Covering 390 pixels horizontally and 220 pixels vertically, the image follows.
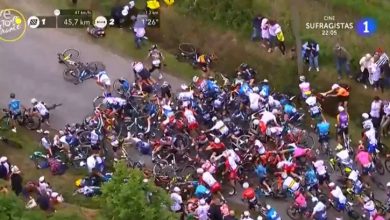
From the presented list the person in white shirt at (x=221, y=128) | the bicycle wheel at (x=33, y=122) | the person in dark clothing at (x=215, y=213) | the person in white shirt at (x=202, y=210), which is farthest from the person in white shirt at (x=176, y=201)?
the bicycle wheel at (x=33, y=122)

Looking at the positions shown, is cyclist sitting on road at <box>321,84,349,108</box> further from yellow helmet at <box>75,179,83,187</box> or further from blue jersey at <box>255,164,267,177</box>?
yellow helmet at <box>75,179,83,187</box>

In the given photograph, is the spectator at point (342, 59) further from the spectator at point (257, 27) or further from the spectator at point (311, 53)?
the spectator at point (257, 27)

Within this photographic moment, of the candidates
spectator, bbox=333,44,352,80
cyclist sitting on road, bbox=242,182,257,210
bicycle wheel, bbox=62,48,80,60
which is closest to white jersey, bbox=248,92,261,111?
cyclist sitting on road, bbox=242,182,257,210

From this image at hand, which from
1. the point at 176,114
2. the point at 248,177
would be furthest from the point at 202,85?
the point at 248,177

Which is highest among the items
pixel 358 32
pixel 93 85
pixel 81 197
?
pixel 358 32

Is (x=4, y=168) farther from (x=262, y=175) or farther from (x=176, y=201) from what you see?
(x=262, y=175)

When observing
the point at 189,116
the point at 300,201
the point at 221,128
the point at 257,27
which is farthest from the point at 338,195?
the point at 257,27

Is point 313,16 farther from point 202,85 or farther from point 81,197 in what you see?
point 81,197
